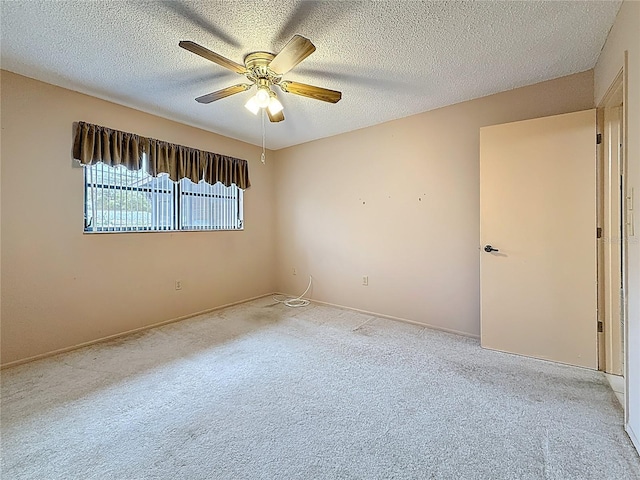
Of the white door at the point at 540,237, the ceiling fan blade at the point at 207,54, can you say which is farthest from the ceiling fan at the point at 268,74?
the white door at the point at 540,237

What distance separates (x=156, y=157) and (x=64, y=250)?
1.33 meters

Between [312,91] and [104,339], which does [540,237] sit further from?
[104,339]

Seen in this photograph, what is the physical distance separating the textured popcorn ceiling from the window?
0.82 m

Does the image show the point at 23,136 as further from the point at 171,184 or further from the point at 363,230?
the point at 363,230

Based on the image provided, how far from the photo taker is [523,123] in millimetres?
2510

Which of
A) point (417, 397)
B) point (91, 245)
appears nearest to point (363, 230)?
point (417, 397)

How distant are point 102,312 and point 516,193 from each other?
417 cm

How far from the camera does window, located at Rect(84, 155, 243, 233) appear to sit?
116 inches

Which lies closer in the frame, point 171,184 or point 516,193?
point 516,193

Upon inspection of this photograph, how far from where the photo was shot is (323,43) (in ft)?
6.70

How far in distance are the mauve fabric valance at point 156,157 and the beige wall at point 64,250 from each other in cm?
11

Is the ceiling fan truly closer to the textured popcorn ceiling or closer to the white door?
the textured popcorn ceiling

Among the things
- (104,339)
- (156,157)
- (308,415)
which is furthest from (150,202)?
(308,415)

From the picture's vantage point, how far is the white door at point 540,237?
229cm
